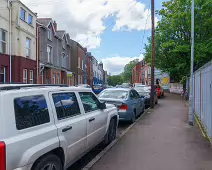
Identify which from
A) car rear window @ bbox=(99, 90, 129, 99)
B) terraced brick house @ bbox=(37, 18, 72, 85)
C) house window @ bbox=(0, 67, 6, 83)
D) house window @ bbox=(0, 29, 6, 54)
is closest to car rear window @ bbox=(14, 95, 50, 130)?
car rear window @ bbox=(99, 90, 129, 99)

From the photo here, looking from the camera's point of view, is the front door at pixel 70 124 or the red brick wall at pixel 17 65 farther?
the red brick wall at pixel 17 65

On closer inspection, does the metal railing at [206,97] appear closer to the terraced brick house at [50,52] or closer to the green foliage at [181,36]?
the green foliage at [181,36]

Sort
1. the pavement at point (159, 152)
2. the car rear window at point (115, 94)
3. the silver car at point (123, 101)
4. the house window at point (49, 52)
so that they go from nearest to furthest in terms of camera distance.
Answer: the pavement at point (159, 152), the silver car at point (123, 101), the car rear window at point (115, 94), the house window at point (49, 52)

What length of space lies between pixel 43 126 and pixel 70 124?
711 millimetres

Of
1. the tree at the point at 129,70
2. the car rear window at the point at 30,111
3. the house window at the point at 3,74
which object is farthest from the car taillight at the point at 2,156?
the tree at the point at 129,70

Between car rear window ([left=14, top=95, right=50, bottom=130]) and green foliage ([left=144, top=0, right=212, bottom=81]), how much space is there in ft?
67.0

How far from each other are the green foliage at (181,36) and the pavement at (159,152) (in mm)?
15683

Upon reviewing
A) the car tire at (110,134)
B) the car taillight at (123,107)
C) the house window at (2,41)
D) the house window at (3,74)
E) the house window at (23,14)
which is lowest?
the car tire at (110,134)

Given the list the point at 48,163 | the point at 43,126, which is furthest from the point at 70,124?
the point at 48,163

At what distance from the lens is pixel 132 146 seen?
6.50m

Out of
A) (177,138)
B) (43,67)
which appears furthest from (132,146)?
(43,67)

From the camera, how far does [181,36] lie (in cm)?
2498

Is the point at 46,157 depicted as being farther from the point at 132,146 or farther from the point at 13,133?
the point at 132,146

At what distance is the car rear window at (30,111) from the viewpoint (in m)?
3.17
